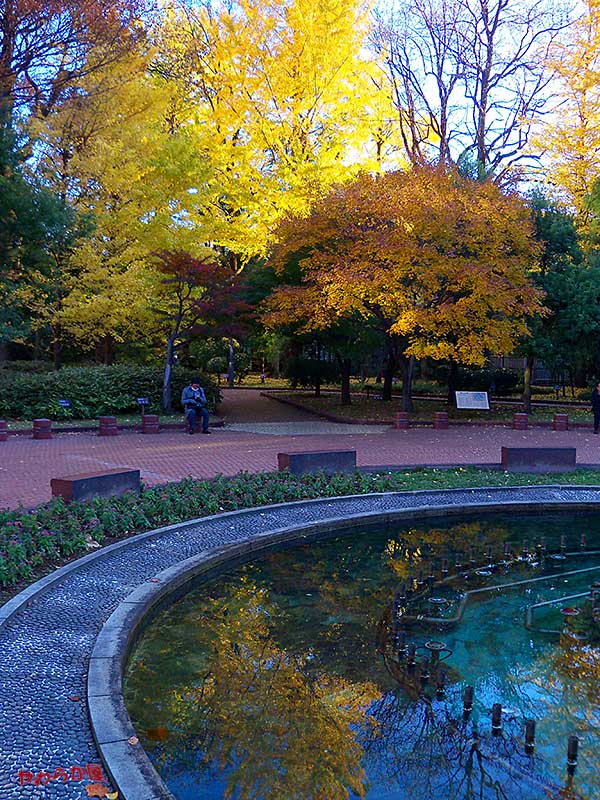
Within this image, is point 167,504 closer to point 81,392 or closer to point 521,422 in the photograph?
point 81,392

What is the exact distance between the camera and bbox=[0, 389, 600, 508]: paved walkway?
41.4 ft

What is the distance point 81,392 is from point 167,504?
12523 mm

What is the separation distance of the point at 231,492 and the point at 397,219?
1127 cm

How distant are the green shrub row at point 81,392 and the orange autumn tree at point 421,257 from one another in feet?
16.4

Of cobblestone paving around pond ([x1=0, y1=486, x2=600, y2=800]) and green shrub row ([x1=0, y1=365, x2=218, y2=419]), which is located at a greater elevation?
green shrub row ([x1=0, y1=365, x2=218, y2=419])

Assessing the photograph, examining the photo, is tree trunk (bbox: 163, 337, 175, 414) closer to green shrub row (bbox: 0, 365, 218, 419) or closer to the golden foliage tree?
green shrub row (bbox: 0, 365, 218, 419)

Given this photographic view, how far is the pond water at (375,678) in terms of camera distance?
4121mm

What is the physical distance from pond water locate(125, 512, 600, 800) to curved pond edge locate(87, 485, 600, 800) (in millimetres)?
234

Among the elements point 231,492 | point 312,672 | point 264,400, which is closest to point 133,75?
point 264,400

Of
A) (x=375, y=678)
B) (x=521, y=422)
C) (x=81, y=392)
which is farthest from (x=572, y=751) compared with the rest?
(x=81, y=392)

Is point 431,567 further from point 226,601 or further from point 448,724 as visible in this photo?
point 448,724

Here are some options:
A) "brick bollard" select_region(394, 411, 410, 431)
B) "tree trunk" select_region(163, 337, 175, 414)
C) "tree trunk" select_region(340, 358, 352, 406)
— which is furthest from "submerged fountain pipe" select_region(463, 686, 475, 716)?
"tree trunk" select_region(340, 358, 352, 406)

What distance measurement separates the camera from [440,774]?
4113mm

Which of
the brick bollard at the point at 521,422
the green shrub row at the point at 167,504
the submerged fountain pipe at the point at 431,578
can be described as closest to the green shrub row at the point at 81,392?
the brick bollard at the point at 521,422
